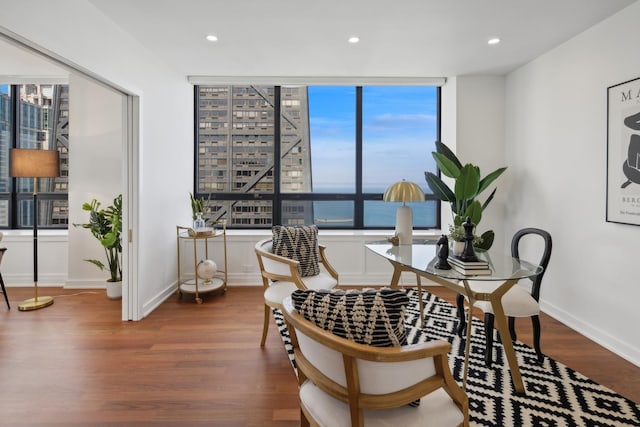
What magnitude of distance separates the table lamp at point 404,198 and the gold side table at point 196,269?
7.02 feet

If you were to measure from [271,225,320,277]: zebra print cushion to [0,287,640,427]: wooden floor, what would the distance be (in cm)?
67

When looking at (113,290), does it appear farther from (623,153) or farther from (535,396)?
(623,153)

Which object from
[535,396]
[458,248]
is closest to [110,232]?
[458,248]

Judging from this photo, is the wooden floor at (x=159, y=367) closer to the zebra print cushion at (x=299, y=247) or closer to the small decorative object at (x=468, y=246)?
the zebra print cushion at (x=299, y=247)

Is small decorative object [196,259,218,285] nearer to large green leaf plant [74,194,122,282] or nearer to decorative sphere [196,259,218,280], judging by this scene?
decorative sphere [196,259,218,280]

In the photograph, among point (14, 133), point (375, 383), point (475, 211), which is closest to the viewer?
point (375, 383)

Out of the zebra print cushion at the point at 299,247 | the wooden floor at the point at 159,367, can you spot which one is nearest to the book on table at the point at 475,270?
the wooden floor at the point at 159,367

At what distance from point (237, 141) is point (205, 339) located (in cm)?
292

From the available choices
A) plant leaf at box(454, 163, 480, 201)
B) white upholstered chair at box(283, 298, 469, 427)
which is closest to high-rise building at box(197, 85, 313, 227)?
plant leaf at box(454, 163, 480, 201)

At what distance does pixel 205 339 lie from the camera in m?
2.88

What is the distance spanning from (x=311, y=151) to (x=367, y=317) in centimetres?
395

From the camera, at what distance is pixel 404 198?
9.71 ft

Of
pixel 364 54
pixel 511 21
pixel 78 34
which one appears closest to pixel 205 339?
pixel 78 34

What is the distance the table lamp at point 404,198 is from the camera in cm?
297
